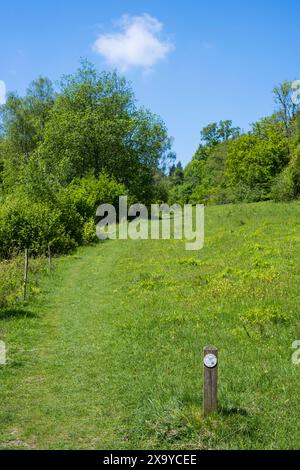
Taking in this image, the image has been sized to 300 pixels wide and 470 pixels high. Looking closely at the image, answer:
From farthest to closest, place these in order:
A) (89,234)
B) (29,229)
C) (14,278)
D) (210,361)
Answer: (89,234)
(29,229)
(14,278)
(210,361)

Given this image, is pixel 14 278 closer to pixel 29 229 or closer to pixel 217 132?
pixel 29 229

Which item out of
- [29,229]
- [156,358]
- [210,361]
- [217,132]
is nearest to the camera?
[210,361]

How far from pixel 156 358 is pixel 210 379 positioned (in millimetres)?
3542

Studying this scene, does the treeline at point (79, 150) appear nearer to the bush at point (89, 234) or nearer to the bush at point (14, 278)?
the bush at point (89, 234)

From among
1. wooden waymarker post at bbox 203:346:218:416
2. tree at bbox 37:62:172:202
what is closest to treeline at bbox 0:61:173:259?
tree at bbox 37:62:172:202

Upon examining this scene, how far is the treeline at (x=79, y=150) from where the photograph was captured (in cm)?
3788

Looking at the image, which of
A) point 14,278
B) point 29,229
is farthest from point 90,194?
point 14,278

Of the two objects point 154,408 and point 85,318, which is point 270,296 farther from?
point 154,408

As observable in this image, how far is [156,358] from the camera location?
36.4 feet

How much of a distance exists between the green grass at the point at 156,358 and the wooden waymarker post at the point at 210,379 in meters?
0.19

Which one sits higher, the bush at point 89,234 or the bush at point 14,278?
the bush at point 89,234

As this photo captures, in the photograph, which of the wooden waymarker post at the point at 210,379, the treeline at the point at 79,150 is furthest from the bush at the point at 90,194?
the wooden waymarker post at the point at 210,379

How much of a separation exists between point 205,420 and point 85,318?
8429 millimetres

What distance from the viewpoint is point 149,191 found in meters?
64.4
